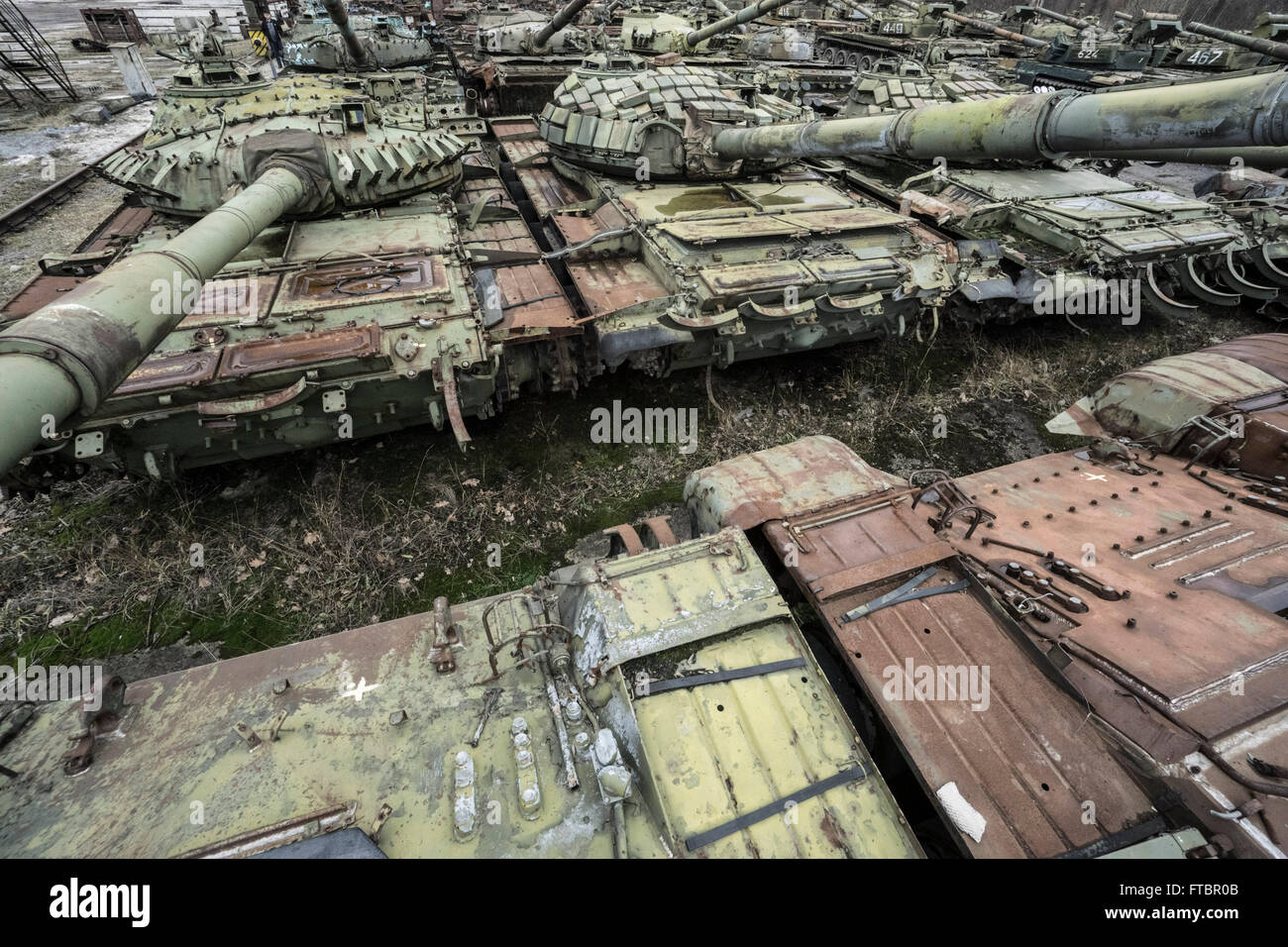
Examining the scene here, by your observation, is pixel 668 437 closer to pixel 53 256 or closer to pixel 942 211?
pixel 942 211

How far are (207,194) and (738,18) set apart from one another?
759cm

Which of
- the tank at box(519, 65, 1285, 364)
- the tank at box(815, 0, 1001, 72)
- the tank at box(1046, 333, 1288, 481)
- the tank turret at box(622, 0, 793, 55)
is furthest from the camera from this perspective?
the tank at box(815, 0, 1001, 72)

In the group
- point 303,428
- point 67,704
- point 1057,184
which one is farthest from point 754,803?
point 1057,184

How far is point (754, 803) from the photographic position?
2471 millimetres

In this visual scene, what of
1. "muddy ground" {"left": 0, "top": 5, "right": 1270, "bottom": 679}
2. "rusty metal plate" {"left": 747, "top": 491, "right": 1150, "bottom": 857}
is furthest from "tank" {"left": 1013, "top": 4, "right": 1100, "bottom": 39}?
"rusty metal plate" {"left": 747, "top": 491, "right": 1150, "bottom": 857}

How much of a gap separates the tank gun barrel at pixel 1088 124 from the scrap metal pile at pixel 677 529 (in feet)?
0.07

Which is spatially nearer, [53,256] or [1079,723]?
[1079,723]

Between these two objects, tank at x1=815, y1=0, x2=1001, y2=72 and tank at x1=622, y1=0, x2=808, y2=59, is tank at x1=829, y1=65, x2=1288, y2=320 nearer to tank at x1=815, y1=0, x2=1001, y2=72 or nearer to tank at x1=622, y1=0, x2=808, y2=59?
tank at x1=622, y1=0, x2=808, y2=59

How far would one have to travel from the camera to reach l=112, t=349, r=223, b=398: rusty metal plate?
4.60 metres

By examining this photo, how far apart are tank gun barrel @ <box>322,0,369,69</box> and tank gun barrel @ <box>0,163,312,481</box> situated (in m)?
4.76

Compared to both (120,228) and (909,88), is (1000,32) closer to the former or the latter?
(909,88)

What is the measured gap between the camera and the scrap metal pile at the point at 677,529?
2477 mm

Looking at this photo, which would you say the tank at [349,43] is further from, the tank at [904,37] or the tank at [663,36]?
the tank at [904,37]

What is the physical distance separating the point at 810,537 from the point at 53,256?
736 cm
